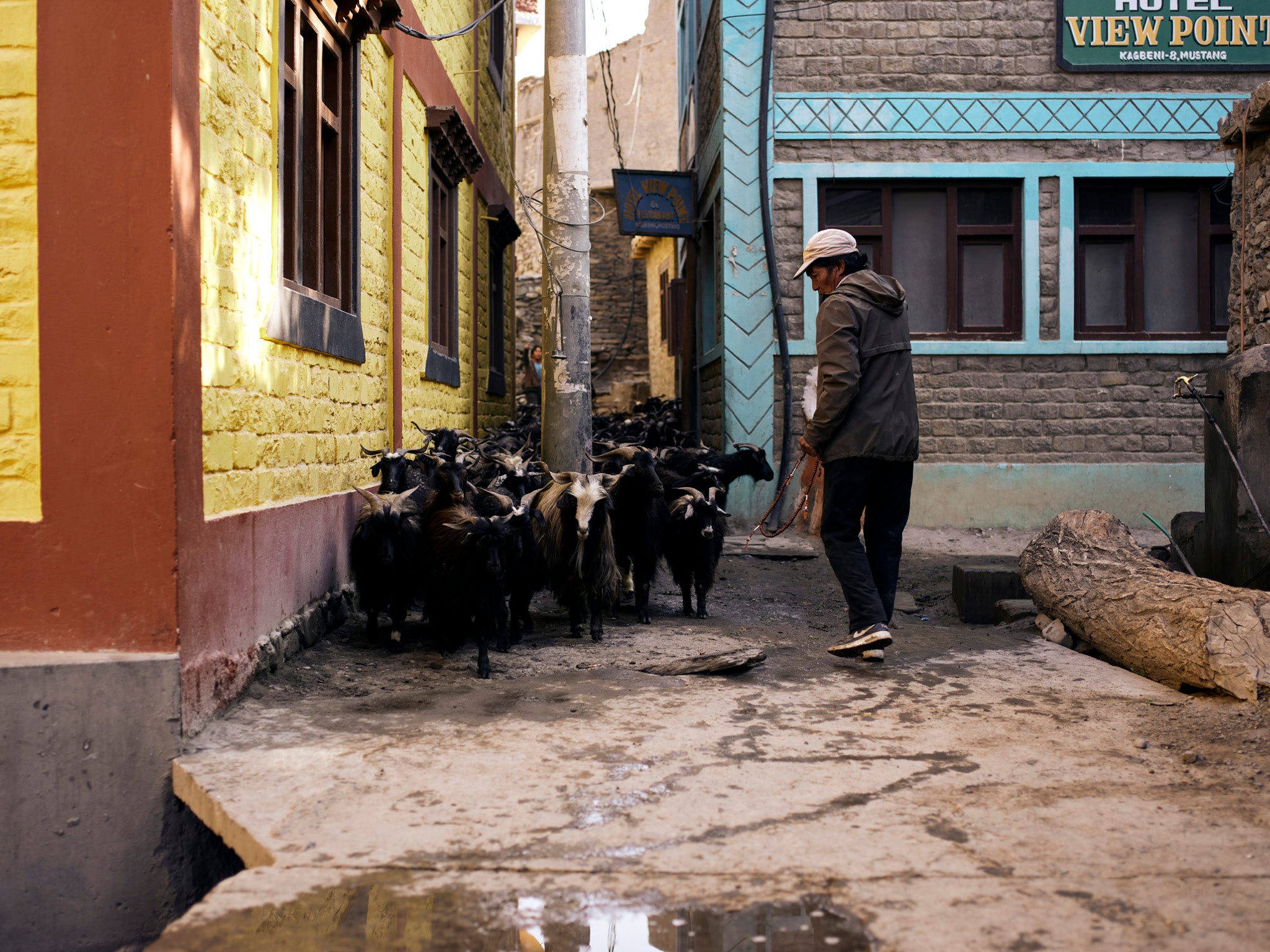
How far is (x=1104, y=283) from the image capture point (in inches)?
465

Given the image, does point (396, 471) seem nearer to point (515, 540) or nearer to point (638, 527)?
point (515, 540)

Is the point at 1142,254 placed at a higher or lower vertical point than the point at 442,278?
higher

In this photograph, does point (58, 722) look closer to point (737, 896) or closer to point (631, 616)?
point (737, 896)

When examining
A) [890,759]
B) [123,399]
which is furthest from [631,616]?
[123,399]

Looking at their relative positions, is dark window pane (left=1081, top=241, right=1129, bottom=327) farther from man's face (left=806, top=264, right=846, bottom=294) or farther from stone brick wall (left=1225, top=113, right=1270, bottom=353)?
man's face (left=806, top=264, right=846, bottom=294)

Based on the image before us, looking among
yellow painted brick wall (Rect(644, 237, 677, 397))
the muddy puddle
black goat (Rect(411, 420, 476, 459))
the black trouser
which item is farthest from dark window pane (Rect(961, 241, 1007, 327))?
the muddy puddle

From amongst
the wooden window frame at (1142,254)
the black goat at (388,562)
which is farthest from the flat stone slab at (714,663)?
the wooden window frame at (1142,254)

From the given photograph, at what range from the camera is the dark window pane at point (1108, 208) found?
11.7m

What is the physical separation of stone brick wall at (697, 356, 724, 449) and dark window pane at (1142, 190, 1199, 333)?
184 inches

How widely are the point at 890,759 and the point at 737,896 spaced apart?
3.96 feet

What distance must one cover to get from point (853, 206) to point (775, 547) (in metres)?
4.00

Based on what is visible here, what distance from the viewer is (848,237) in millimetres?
5738

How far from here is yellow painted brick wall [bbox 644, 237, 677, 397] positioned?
21.8 metres

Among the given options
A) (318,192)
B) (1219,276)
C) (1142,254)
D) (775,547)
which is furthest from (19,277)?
(1219,276)
